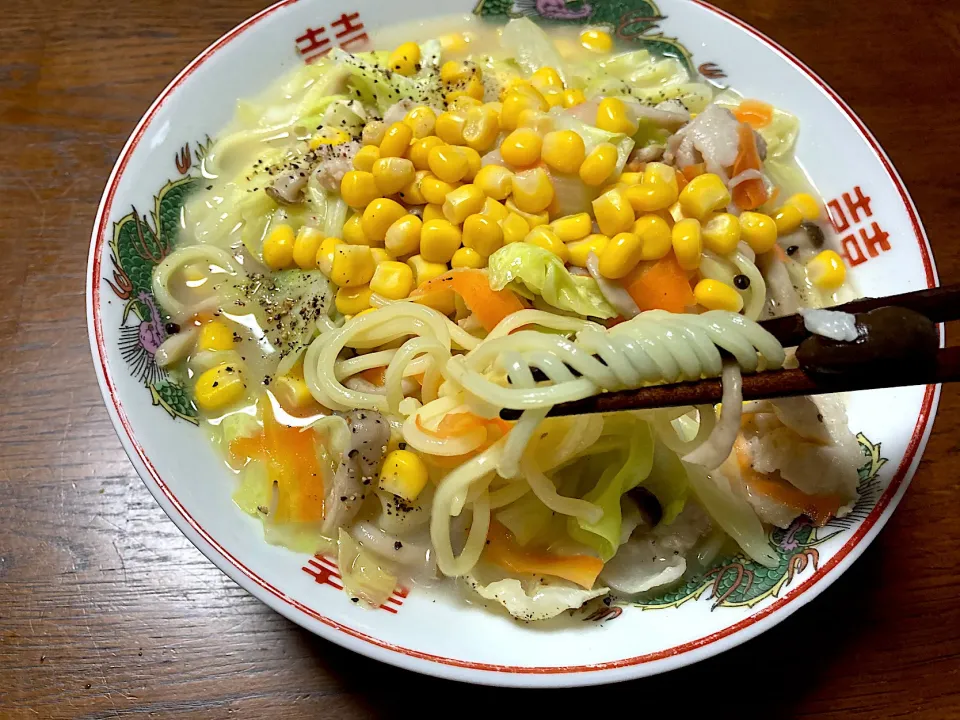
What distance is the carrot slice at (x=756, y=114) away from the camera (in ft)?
7.43

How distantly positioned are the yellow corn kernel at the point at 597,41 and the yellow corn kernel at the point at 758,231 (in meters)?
1.03

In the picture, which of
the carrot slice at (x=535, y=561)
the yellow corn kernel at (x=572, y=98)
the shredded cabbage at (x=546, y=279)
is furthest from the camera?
the yellow corn kernel at (x=572, y=98)

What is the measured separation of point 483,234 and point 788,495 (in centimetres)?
107

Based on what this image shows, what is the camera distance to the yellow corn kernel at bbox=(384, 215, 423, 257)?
1895 millimetres

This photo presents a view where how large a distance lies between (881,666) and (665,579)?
759mm

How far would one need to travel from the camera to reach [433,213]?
6.41 feet

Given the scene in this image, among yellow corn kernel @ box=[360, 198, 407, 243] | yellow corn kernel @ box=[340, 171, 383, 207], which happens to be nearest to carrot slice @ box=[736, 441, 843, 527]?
yellow corn kernel @ box=[360, 198, 407, 243]

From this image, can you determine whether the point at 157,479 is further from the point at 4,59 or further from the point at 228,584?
the point at 4,59

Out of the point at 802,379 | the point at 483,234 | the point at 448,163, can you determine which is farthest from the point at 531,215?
the point at 802,379

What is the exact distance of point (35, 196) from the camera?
2455 mm

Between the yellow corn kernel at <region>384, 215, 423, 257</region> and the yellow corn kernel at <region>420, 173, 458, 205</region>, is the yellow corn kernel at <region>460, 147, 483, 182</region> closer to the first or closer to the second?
the yellow corn kernel at <region>420, 173, 458, 205</region>

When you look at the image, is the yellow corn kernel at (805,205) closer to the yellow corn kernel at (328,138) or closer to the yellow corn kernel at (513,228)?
the yellow corn kernel at (513,228)

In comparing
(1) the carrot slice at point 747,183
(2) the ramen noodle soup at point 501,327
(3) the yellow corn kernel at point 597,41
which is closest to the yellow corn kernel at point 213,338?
(2) the ramen noodle soup at point 501,327

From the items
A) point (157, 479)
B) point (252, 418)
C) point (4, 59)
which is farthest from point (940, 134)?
point (4, 59)
